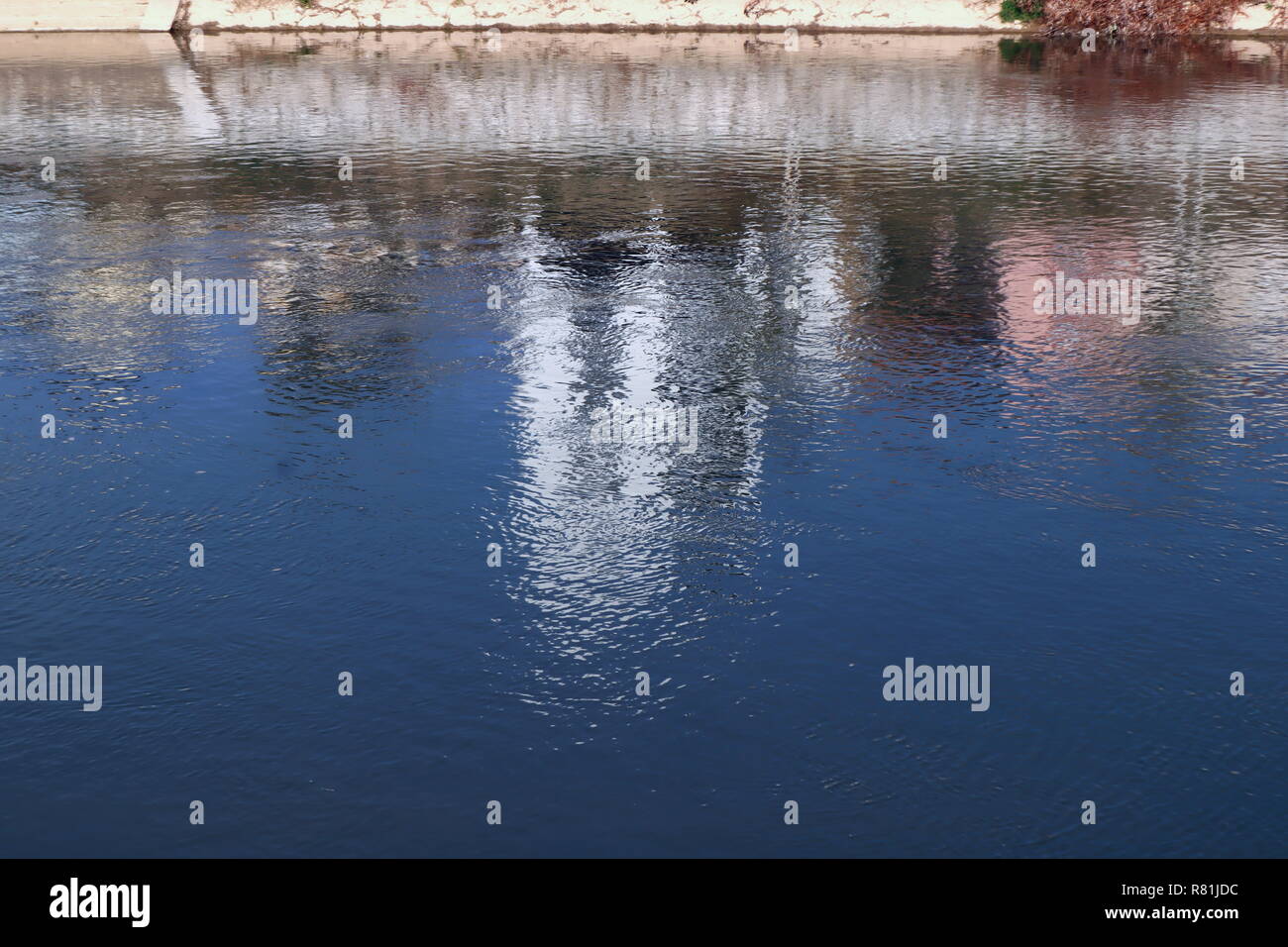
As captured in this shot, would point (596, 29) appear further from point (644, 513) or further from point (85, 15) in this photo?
point (644, 513)

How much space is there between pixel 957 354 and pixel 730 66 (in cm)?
2399

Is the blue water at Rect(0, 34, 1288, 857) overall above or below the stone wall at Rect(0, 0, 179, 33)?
below

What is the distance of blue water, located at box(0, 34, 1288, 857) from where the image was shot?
8359 millimetres

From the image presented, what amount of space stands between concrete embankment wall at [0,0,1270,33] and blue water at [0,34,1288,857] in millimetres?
22570

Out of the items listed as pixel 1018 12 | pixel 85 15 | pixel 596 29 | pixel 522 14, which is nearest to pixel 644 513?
pixel 596 29

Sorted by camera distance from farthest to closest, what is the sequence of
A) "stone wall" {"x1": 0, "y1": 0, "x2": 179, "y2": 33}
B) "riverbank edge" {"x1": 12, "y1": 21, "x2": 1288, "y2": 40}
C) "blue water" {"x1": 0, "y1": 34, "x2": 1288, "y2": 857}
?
"stone wall" {"x1": 0, "y1": 0, "x2": 179, "y2": 33} → "riverbank edge" {"x1": 12, "y1": 21, "x2": 1288, "y2": 40} → "blue water" {"x1": 0, "y1": 34, "x2": 1288, "y2": 857}

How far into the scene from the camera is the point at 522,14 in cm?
4581

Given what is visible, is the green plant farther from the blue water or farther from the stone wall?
the stone wall

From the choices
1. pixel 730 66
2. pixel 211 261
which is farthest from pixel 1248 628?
pixel 730 66

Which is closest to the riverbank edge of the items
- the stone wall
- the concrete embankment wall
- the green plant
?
the concrete embankment wall

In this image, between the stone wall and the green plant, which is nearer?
the green plant

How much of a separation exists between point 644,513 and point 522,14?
37.3m

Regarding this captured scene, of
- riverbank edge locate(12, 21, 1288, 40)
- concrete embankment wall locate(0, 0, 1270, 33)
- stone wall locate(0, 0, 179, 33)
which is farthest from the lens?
stone wall locate(0, 0, 179, 33)

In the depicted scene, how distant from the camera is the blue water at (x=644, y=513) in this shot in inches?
329
